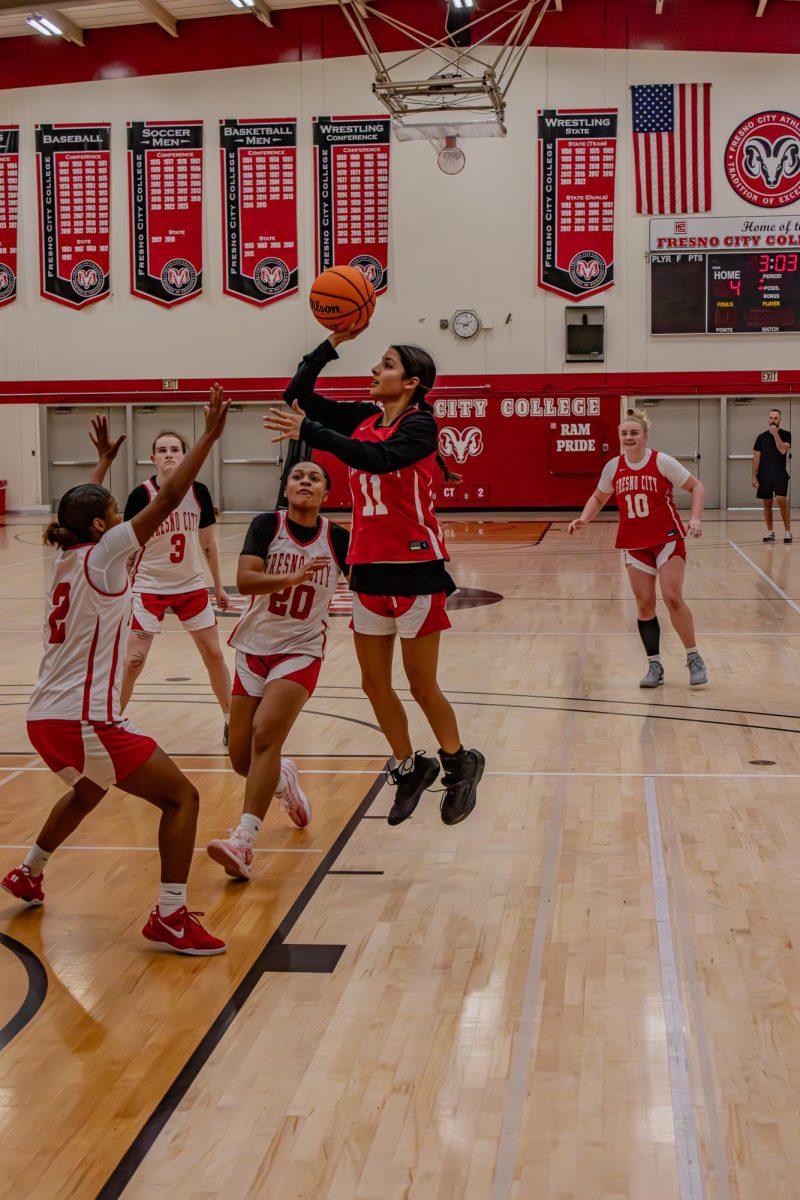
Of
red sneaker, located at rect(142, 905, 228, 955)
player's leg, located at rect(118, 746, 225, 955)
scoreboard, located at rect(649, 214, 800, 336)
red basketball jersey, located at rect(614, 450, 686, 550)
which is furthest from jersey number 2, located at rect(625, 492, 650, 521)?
scoreboard, located at rect(649, 214, 800, 336)

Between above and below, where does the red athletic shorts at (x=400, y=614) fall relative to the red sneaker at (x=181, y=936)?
above

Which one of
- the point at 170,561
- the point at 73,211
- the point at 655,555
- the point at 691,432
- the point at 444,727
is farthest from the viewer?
the point at 73,211

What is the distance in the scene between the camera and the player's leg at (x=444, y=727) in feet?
15.4

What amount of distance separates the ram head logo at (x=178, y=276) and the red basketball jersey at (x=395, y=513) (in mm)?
19570

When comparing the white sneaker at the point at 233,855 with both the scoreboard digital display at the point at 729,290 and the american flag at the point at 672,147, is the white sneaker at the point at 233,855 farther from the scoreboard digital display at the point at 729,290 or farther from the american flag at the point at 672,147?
the american flag at the point at 672,147

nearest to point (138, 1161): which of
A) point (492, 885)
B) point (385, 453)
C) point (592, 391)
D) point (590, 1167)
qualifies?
point (590, 1167)

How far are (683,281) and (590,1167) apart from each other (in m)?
21.1

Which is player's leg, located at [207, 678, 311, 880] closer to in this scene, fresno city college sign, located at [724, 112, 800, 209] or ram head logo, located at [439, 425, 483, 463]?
ram head logo, located at [439, 425, 483, 463]

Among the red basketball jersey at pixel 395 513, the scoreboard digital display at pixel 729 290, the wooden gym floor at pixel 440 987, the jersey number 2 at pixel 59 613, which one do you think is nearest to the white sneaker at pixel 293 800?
the wooden gym floor at pixel 440 987

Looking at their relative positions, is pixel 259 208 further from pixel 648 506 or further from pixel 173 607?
pixel 173 607

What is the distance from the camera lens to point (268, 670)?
4.87 metres

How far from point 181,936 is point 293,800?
1262 mm

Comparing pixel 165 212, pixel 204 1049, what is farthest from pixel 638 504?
pixel 165 212

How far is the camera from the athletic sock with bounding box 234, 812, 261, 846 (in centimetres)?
450
